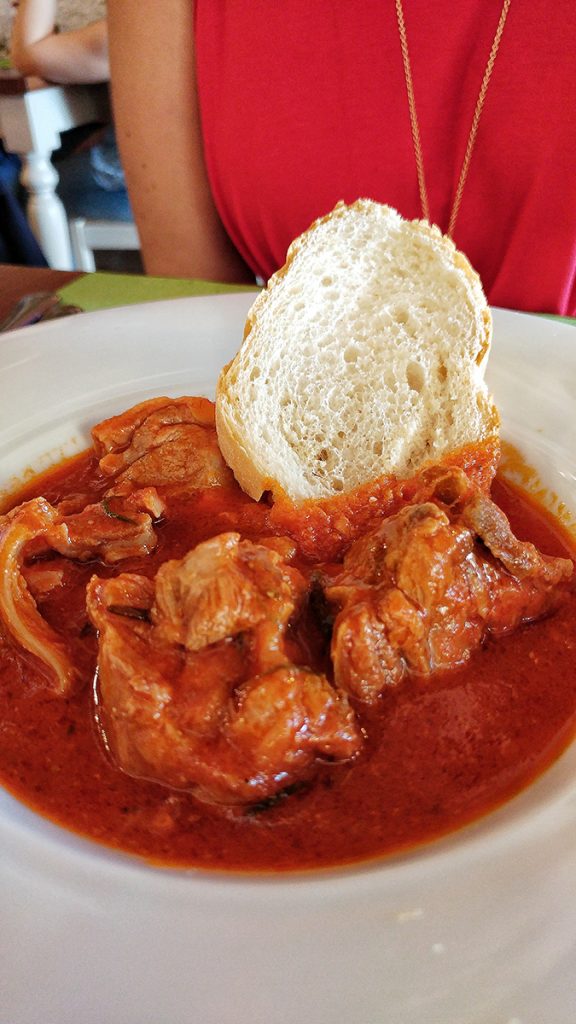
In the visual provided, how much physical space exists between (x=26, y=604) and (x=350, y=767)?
0.75 meters

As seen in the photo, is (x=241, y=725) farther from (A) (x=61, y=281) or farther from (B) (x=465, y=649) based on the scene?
(A) (x=61, y=281)

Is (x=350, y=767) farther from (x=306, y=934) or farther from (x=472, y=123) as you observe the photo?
(x=472, y=123)

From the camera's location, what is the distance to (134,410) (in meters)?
2.13

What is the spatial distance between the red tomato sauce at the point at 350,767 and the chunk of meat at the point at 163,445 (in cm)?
45

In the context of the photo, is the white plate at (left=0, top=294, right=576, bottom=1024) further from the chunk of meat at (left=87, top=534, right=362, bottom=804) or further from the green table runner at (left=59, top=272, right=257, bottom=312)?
the green table runner at (left=59, top=272, right=257, bottom=312)

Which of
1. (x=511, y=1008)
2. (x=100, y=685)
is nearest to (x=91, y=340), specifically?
(x=100, y=685)

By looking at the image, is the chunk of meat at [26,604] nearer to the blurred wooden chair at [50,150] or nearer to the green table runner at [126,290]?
the green table runner at [126,290]

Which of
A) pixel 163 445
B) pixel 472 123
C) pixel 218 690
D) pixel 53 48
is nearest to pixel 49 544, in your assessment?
pixel 163 445

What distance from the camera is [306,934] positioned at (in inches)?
39.7

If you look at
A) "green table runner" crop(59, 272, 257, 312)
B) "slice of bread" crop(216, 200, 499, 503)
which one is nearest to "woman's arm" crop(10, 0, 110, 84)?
"green table runner" crop(59, 272, 257, 312)

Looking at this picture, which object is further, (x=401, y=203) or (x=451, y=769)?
(x=401, y=203)

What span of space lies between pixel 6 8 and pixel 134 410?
28.6ft

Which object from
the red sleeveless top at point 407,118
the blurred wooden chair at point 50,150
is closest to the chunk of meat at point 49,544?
the red sleeveless top at point 407,118

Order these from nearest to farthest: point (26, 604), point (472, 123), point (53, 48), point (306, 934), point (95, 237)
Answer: point (306, 934) → point (26, 604) → point (472, 123) → point (53, 48) → point (95, 237)
